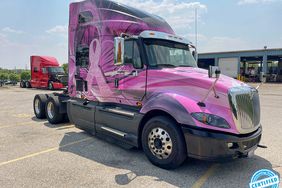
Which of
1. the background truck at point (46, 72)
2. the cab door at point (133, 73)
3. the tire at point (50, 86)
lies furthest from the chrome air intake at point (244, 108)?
the tire at point (50, 86)

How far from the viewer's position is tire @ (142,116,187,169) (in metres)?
4.40

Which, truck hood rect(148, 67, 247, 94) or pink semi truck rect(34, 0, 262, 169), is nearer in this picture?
pink semi truck rect(34, 0, 262, 169)

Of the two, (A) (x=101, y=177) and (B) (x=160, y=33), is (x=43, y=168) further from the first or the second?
(B) (x=160, y=33)

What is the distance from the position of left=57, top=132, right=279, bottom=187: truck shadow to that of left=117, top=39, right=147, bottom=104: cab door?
1.21 metres

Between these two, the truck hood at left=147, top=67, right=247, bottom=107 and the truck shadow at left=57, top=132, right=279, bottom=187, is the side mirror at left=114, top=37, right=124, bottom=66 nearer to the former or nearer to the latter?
the truck hood at left=147, top=67, right=247, bottom=107

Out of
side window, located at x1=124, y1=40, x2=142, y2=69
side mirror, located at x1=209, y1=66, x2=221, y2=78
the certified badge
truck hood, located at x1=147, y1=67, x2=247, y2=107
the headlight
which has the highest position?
side window, located at x1=124, y1=40, x2=142, y2=69

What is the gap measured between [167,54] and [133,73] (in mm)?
827

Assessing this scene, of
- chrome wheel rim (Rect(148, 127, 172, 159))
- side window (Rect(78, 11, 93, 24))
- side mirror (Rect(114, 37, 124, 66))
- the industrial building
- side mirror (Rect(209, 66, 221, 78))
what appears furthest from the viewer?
the industrial building

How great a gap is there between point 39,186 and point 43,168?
75 centimetres

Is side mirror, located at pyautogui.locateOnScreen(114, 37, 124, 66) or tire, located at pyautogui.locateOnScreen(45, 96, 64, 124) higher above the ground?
side mirror, located at pyautogui.locateOnScreen(114, 37, 124, 66)

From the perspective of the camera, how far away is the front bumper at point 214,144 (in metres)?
4.05

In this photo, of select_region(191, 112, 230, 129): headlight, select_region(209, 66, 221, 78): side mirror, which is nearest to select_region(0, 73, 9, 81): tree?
select_region(209, 66, 221, 78): side mirror

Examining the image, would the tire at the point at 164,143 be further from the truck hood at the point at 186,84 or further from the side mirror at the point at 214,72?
the side mirror at the point at 214,72

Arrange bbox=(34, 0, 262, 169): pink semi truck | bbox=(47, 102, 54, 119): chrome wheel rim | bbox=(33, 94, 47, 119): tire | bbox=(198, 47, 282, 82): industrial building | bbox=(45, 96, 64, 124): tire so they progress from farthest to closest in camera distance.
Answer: bbox=(198, 47, 282, 82): industrial building, bbox=(33, 94, 47, 119): tire, bbox=(47, 102, 54, 119): chrome wheel rim, bbox=(45, 96, 64, 124): tire, bbox=(34, 0, 262, 169): pink semi truck
